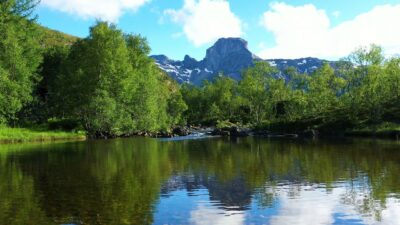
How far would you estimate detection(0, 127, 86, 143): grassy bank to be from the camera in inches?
2697

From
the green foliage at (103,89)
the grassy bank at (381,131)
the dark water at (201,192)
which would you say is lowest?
the dark water at (201,192)

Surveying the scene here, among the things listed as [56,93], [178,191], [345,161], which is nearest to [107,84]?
[56,93]

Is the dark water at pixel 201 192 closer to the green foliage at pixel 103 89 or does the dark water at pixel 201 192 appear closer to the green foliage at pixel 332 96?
the green foliage at pixel 103 89

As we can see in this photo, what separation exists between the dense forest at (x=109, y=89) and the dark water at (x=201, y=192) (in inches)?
1730

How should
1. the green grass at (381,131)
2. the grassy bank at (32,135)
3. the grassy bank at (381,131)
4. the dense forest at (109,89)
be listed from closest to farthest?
the grassy bank at (32,135), the dense forest at (109,89), the grassy bank at (381,131), the green grass at (381,131)

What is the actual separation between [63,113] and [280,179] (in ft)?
254

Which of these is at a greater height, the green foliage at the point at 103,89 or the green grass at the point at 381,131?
the green foliage at the point at 103,89

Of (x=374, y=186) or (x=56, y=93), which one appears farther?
(x=56, y=93)

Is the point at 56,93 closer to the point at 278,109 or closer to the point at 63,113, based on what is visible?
the point at 63,113

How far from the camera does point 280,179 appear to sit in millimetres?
27875

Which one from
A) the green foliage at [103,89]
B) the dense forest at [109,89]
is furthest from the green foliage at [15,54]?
the green foliage at [103,89]

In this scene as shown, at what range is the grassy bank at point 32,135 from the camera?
6850 cm

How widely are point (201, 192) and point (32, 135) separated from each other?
56865mm

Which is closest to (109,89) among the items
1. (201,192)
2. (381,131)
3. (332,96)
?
(381,131)
